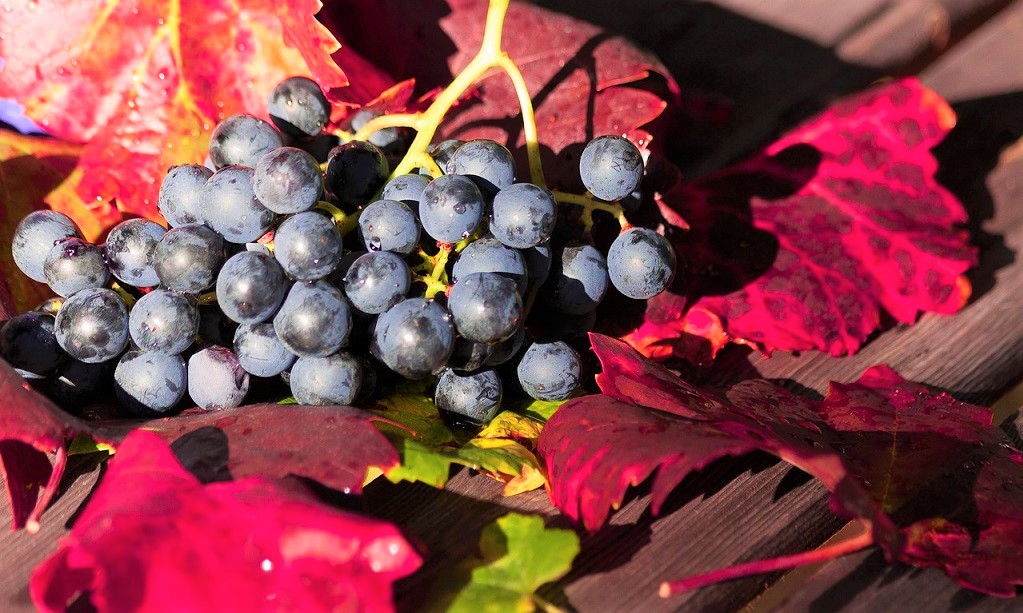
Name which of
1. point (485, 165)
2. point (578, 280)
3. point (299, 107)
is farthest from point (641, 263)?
point (299, 107)

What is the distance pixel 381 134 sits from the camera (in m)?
0.86

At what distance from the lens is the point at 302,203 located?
70 centimetres

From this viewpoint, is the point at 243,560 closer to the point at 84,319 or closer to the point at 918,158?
the point at 84,319

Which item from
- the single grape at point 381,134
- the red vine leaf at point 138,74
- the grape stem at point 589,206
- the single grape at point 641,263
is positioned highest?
the red vine leaf at point 138,74

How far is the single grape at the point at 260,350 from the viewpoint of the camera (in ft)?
2.34

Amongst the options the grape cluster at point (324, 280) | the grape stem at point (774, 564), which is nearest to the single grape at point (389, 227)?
the grape cluster at point (324, 280)

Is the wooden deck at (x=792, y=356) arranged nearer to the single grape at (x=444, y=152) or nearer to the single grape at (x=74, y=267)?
the single grape at (x=74, y=267)

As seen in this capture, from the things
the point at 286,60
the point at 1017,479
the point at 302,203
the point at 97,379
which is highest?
the point at 286,60

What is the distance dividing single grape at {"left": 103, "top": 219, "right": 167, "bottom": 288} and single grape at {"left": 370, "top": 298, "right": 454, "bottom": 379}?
22 cm

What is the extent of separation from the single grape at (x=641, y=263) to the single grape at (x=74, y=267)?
18.4 inches

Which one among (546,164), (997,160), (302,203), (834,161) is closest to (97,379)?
(302,203)

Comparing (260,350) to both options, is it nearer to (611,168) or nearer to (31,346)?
(31,346)

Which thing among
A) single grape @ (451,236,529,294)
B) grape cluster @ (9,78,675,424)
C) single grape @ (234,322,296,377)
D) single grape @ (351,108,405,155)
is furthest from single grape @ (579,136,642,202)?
single grape @ (234,322,296,377)

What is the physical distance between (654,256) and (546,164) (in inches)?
9.5
